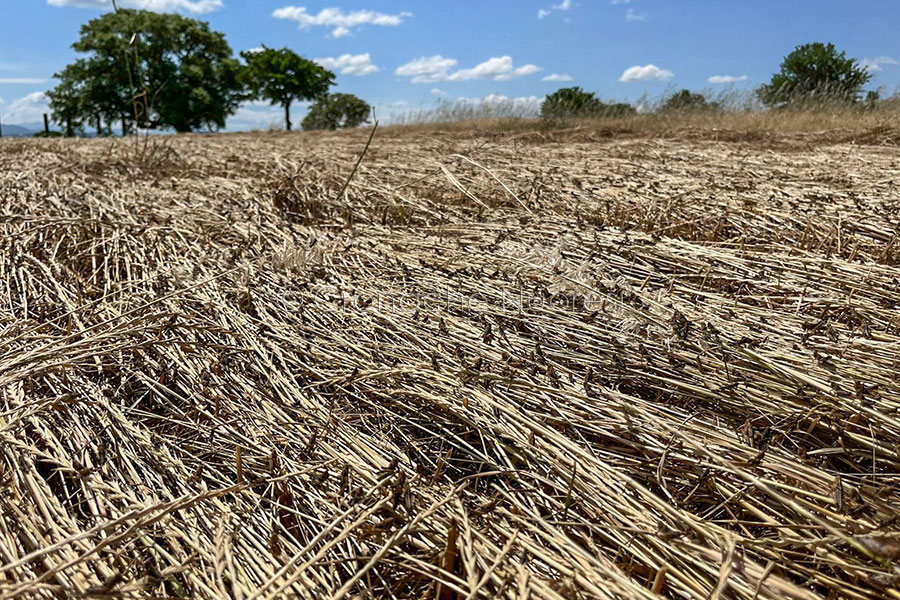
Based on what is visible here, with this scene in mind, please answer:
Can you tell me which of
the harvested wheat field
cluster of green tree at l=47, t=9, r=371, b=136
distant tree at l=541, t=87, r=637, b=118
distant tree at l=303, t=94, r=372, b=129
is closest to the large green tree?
cluster of green tree at l=47, t=9, r=371, b=136

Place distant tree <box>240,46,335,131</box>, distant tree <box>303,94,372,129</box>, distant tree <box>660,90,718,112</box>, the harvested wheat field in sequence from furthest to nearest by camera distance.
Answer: distant tree <box>240,46,335,131</box> < distant tree <box>303,94,372,129</box> < distant tree <box>660,90,718,112</box> < the harvested wheat field

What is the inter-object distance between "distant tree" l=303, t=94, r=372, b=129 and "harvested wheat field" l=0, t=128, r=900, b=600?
20918 mm

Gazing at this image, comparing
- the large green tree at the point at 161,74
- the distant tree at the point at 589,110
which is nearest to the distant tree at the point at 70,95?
the large green tree at the point at 161,74

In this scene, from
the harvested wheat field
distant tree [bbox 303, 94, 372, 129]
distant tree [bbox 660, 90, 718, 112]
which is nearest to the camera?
the harvested wheat field

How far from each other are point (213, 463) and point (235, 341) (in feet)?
1.78

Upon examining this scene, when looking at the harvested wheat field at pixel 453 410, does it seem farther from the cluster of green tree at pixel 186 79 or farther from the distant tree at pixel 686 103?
the cluster of green tree at pixel 186 79

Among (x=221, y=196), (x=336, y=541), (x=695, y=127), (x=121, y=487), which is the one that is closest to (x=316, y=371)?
(x=121, y=487)

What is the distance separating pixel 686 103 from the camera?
9523 mm

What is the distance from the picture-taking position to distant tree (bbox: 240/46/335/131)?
2655 centimetres

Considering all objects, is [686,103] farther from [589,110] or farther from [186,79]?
[186,79]

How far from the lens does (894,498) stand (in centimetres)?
103

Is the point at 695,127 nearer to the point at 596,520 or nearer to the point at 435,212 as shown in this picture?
the point at 435,212

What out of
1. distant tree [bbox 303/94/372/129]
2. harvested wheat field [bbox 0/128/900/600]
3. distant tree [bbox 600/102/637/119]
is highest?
distant tree [bbox 303/94/372/129]

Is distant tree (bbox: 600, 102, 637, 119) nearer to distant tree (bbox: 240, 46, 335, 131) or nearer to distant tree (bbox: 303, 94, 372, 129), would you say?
distant tree (bbox: 303, 94, 372, 129)
